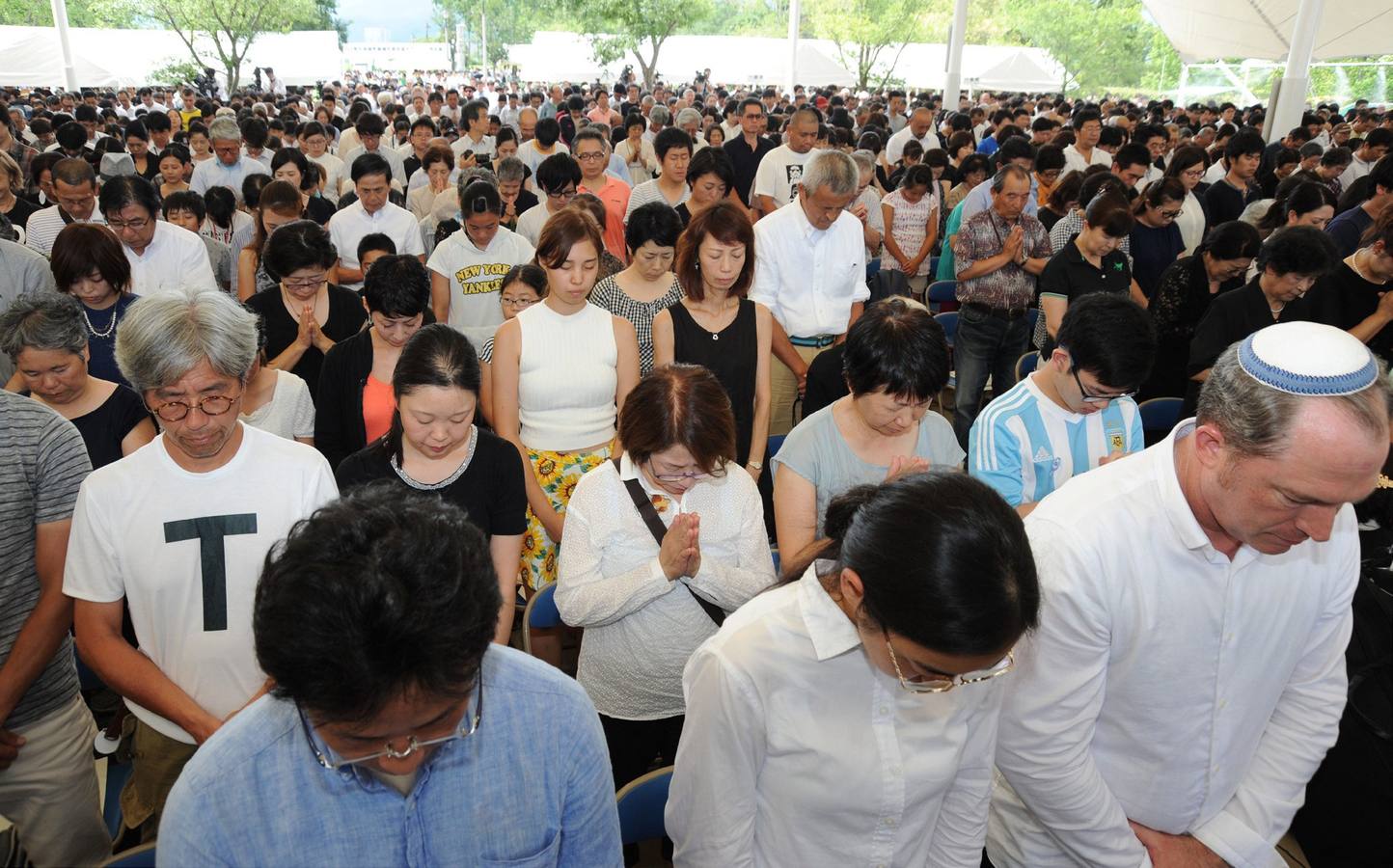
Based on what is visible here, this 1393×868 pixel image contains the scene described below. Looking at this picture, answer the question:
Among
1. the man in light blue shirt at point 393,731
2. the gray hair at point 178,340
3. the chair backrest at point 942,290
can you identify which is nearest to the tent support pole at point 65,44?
the chair backrest at point 942,290

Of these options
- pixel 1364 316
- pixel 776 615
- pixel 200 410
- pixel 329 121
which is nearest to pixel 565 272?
pixel 200 410

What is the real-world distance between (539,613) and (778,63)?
133ft

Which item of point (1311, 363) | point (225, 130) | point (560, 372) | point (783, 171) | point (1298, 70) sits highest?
point (1298, 70)

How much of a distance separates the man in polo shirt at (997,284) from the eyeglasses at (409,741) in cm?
443

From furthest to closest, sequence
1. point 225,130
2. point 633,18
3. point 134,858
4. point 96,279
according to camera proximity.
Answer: point 633,18 < point 225,130 < point 96,279 < point 134,858

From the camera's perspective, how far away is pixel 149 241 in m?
4.54

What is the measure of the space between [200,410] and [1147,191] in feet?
18.3

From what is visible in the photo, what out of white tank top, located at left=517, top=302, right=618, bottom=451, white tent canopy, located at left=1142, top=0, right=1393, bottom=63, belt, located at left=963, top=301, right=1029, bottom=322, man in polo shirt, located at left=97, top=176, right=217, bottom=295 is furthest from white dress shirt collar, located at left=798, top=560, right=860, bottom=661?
white tent canopy, located at left=1142, top=0, right=1393, bottom=63

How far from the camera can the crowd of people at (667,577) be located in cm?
125

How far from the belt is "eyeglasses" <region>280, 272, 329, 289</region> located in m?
3.46

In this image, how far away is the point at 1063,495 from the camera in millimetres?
1817

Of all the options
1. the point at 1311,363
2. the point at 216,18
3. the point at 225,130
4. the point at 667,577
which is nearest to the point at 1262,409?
the point at 1311,363

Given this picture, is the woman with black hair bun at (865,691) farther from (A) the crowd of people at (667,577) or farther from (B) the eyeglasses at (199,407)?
(B) the eyeglasses at (199,407)

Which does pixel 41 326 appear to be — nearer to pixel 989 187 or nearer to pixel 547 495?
pixel 547 495
